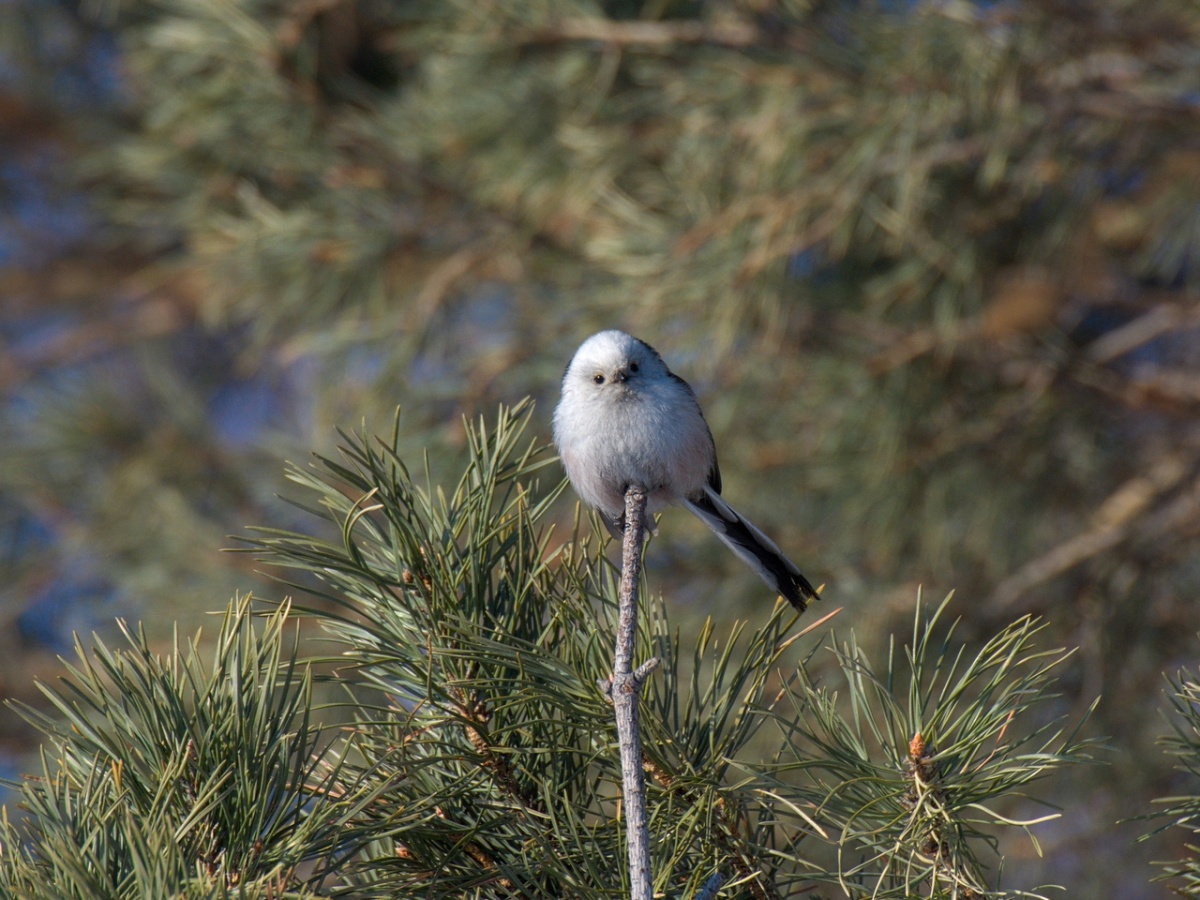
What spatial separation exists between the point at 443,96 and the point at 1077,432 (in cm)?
169

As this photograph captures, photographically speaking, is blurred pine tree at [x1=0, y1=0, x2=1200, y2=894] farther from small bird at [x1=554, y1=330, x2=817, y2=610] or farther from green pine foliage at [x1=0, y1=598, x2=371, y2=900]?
green pine foliage at [x1=0, y1=598, x2=371, y2=900]

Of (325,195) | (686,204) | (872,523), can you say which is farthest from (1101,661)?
(325,195)

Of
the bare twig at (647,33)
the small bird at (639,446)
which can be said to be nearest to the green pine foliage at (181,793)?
the small bird at (639,446)

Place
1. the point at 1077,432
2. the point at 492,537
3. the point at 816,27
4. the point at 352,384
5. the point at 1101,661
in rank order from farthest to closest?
the point at 352,384, the point at 1077,432, the point at 1101,661, the point at 816,27, the point at 492,537

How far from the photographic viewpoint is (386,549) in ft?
3.18

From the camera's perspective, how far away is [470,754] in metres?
0.92

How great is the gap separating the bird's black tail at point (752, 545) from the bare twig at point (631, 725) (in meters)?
0.49

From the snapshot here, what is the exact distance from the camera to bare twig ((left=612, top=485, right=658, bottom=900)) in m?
0.75

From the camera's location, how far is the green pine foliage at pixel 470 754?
2.65 ft

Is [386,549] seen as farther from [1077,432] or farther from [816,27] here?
[1077,432]

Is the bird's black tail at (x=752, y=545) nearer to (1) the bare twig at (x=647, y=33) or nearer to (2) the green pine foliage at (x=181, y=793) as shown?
(2) the green pine foliage at (x=181, y=793)

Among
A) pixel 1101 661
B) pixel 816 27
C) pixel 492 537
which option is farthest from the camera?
pixel 1101 661

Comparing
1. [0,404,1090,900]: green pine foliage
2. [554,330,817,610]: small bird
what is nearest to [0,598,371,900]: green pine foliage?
[0,404,1090,900]: green pine foliage

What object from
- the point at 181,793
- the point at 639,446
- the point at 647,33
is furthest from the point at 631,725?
the point at 647,33
